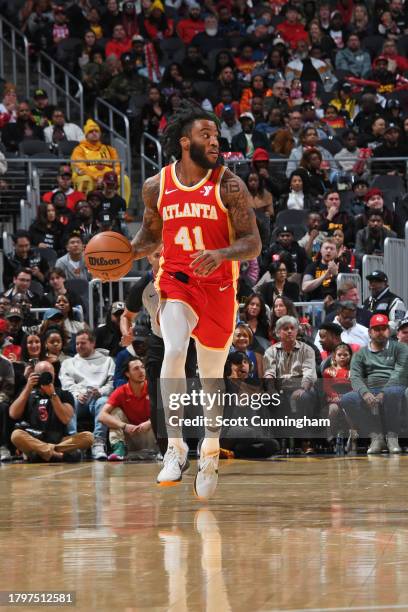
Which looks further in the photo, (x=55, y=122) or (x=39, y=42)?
(x=39, y=42)

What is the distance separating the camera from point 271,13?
2433 centimetres

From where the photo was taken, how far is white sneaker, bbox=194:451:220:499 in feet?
26.7

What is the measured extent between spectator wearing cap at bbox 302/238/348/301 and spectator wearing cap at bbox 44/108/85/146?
5669 millimetres

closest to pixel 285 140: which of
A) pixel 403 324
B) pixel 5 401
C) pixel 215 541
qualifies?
pixel 403 324

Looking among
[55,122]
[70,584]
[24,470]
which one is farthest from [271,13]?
[70,584]

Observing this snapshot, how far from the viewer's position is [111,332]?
558 inches

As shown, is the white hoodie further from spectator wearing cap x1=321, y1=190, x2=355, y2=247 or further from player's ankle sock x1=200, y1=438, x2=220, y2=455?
player's ankle sock x1=200, y1=438, x2=220, y2=455

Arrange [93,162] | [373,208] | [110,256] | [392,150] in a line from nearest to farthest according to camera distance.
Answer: [110,256] → [373,208] → [93,162] → [392,150]

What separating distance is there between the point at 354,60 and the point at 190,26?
3146mm

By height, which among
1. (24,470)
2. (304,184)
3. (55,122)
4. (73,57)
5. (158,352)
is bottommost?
(24,470)

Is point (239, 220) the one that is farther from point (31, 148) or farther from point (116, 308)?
point (31, 148)

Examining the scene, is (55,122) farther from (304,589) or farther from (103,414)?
(304,589)

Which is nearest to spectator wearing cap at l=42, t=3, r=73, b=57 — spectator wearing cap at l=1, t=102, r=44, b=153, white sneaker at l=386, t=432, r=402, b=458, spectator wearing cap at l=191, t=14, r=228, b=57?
spectator wearing cap at l=191, t=14, r=228, b=57

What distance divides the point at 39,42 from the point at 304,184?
675 centimetres
